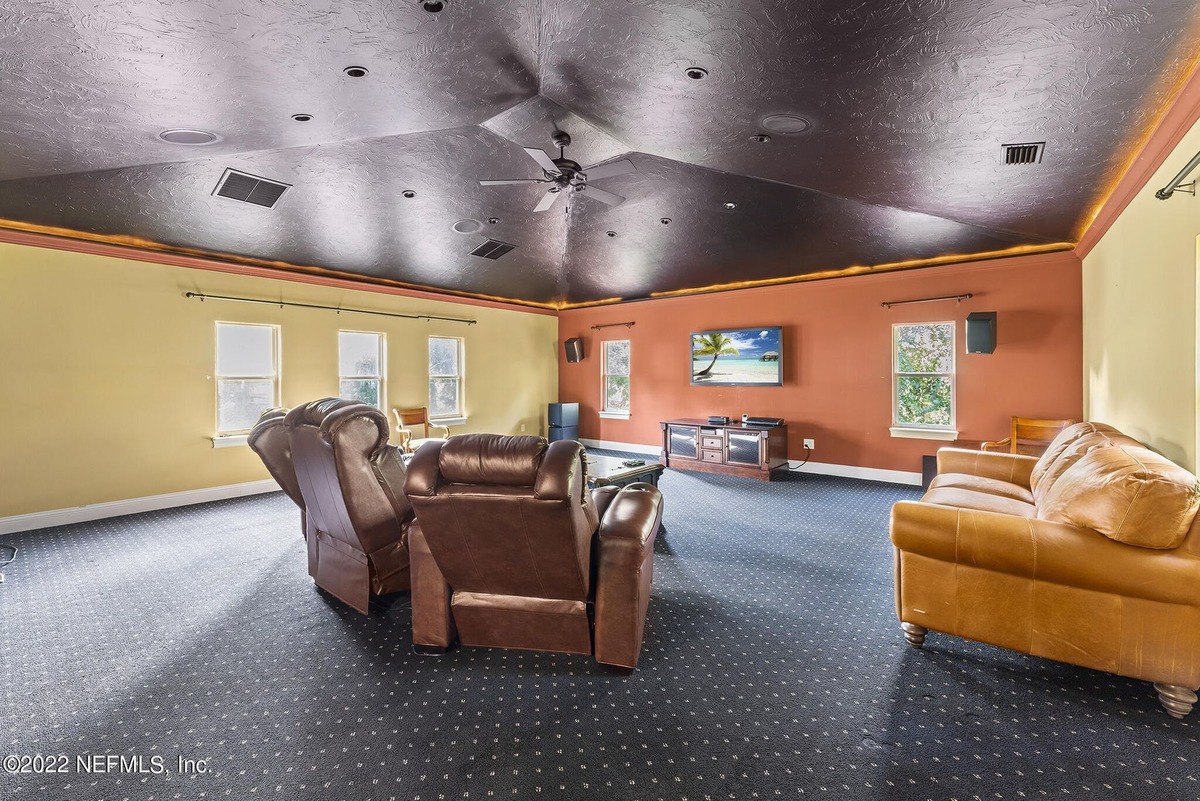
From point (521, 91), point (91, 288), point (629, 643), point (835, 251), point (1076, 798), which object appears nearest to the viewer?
point (1076, 798)

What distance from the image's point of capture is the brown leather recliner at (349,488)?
2.52 m

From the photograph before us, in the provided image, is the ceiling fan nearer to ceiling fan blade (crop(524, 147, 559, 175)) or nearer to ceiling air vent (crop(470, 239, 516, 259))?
ceiling fan blade (crop(524, 147, 559, 175))

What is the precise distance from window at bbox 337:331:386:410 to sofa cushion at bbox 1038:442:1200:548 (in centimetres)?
674

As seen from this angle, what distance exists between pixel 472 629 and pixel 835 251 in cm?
528

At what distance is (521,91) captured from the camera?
129 inches

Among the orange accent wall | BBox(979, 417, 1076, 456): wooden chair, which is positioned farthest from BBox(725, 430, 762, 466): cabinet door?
BBox(979, 417, 1076, 456): wooden chair

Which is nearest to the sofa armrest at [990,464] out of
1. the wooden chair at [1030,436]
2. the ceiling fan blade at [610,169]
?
the wooden chair at [1030,436]

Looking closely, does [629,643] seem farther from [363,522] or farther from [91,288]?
[91,288]

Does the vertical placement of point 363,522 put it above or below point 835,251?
below

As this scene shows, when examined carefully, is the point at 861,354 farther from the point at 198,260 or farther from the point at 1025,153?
the point at 198,260

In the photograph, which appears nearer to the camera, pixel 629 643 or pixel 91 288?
pixel 629 643

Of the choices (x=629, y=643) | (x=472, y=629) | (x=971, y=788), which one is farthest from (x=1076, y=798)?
(x=472, y=629)

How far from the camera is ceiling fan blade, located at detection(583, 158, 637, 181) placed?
3799 millimetres

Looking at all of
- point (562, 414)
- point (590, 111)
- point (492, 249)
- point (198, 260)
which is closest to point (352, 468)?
point (590, 111)
